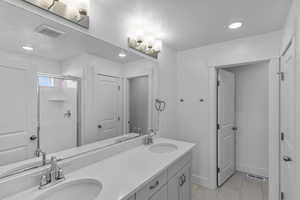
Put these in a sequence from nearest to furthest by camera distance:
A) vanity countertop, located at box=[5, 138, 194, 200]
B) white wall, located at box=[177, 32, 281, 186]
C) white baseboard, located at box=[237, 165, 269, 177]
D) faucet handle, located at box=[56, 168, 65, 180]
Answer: vanity countertop, located at box=[5, 138, 194, 200] < faucet handle, located at box=[56, 168, 65, 180] < white wall, located at box=[177, 32, 281, 186] < white baseboard, located at box=[237, 165, 269, 177]

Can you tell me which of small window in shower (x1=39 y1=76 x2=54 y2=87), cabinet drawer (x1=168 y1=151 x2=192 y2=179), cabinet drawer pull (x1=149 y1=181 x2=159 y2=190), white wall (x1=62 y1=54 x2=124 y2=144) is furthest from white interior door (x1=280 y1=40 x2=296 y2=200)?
small window in shower (x1=39 y1=76 x2=54 y2=87)

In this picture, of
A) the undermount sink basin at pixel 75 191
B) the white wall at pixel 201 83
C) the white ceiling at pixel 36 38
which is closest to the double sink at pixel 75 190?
the undermount sink basin at pixel 75 191

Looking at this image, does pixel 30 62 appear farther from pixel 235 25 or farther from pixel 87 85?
pixel 235 25

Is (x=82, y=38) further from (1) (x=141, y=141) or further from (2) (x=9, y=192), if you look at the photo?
(1) (x=141, y=141)

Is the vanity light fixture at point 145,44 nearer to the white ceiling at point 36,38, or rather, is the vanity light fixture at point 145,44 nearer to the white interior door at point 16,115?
the white ceiling at point 36,38

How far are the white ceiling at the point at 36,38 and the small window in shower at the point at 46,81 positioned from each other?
0.15 meters

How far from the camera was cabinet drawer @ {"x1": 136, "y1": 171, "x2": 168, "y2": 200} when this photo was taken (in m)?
0.97

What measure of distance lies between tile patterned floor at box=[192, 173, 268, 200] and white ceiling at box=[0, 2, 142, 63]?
239 centimetres

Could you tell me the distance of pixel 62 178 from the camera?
3.13 feet

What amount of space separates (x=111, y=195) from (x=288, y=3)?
219cm

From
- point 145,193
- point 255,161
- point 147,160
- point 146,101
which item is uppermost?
point 146,101

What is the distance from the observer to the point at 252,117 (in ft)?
9.35

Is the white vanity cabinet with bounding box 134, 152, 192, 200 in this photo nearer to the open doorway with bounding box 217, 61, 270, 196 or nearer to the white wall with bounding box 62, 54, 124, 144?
the white wall with bounding box 62, 54, 124, 144

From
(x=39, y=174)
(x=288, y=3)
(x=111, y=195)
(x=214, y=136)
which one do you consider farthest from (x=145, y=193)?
(x=288, y=3)
